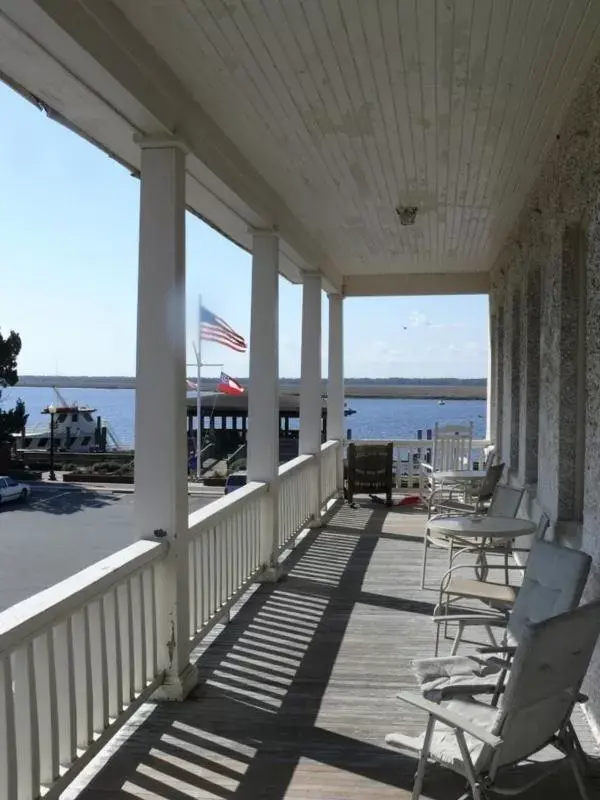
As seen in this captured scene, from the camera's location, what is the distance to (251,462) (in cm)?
523

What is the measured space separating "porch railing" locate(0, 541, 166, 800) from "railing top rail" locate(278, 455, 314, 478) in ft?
9.24

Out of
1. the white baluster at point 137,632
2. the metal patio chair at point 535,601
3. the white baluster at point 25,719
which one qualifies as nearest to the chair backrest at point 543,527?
the metal patio chair at point 535,601

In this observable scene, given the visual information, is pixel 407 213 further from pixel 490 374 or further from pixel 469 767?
pixel 469 767

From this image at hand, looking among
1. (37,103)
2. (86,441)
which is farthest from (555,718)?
(86,441)

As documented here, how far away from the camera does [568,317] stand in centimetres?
379

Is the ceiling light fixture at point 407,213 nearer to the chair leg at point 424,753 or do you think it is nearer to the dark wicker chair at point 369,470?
the dark wicker chair at point 369,470

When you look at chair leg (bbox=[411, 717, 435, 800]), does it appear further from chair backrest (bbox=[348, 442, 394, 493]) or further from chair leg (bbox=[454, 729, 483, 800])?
chair backrest (bbox=[348, 442, 394, 493])

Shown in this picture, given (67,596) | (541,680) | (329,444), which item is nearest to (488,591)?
(541,680)

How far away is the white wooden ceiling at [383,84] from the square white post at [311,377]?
6.56 feet

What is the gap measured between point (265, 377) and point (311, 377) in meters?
2.28

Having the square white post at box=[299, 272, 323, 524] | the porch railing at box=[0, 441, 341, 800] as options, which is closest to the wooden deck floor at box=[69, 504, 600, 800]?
the porch railing at box=[0, 441, 341, 800]

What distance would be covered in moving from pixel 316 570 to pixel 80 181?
3.30m

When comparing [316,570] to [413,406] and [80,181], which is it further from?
[413,406]

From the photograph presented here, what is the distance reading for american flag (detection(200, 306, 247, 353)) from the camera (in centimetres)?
1523
